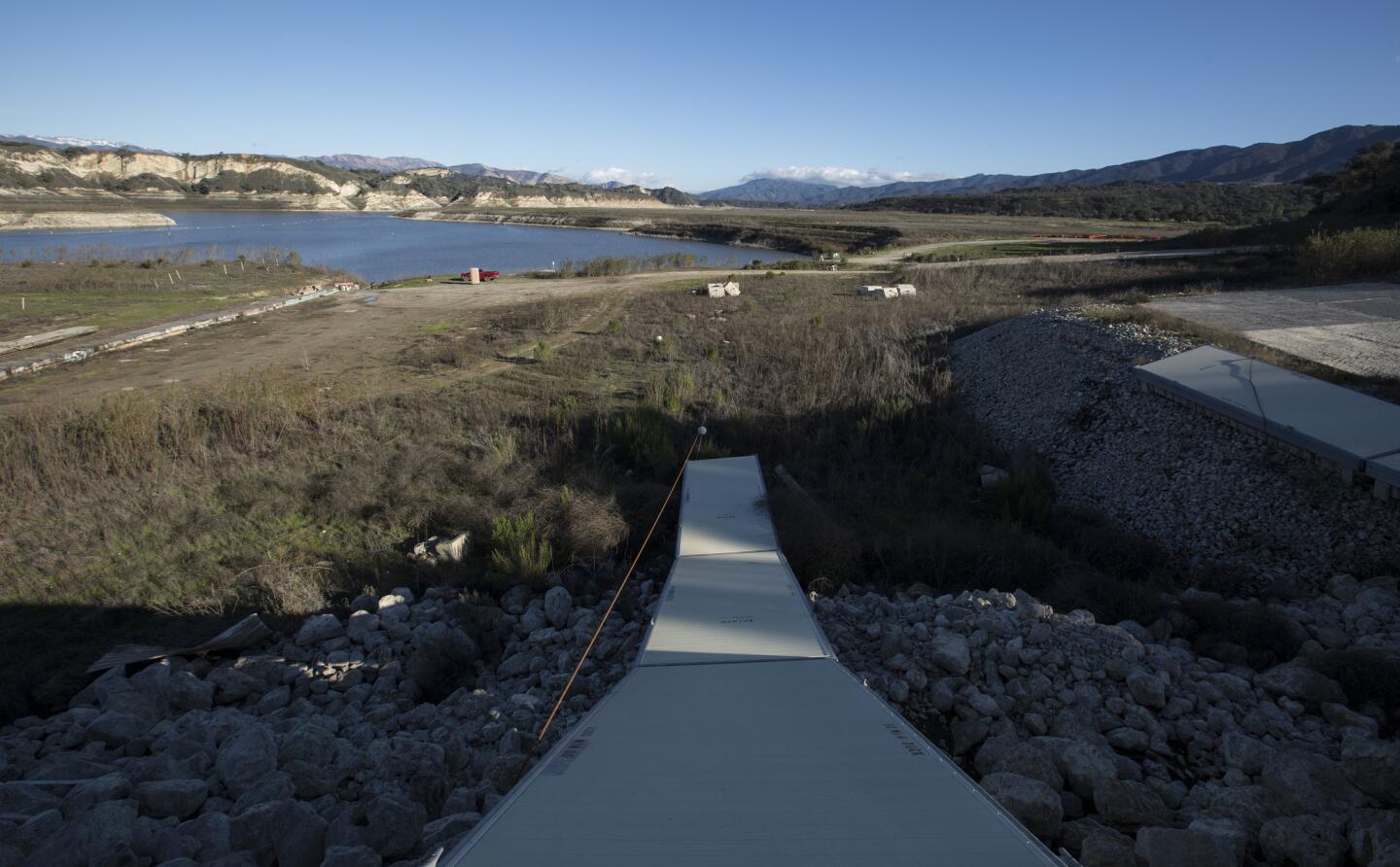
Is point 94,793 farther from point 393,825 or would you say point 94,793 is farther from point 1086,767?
point 1086,767

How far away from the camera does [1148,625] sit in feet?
18.7

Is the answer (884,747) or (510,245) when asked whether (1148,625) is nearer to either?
(884,747)

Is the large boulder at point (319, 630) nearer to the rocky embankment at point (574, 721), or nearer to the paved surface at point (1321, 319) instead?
the rocky embankment at point (574, 721)

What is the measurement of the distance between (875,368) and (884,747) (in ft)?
38.4

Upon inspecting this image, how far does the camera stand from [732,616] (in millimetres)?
5078

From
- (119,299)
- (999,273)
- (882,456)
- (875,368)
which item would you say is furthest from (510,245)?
(882,456)

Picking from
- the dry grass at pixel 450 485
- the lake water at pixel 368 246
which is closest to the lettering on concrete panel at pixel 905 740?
the dry grass at pixel 450 485

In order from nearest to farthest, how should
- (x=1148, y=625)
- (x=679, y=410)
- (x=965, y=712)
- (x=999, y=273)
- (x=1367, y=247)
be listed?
(x=965, y=712)
(x=1148, y=625)
(x=679, y=410)
(x=1367, y=247)
(x=999, y=273)

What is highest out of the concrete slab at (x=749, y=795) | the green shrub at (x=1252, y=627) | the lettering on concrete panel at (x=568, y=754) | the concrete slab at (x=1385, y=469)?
the concrete slab at (x=1385, y=469)

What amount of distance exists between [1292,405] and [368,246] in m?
59.9

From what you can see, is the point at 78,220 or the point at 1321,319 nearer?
the point at 1321,319

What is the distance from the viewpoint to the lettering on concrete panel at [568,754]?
10.2 feet

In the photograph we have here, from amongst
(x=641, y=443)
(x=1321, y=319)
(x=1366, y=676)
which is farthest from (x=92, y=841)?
(x=1321, y=319)

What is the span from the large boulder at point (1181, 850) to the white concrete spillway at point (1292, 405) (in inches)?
234
